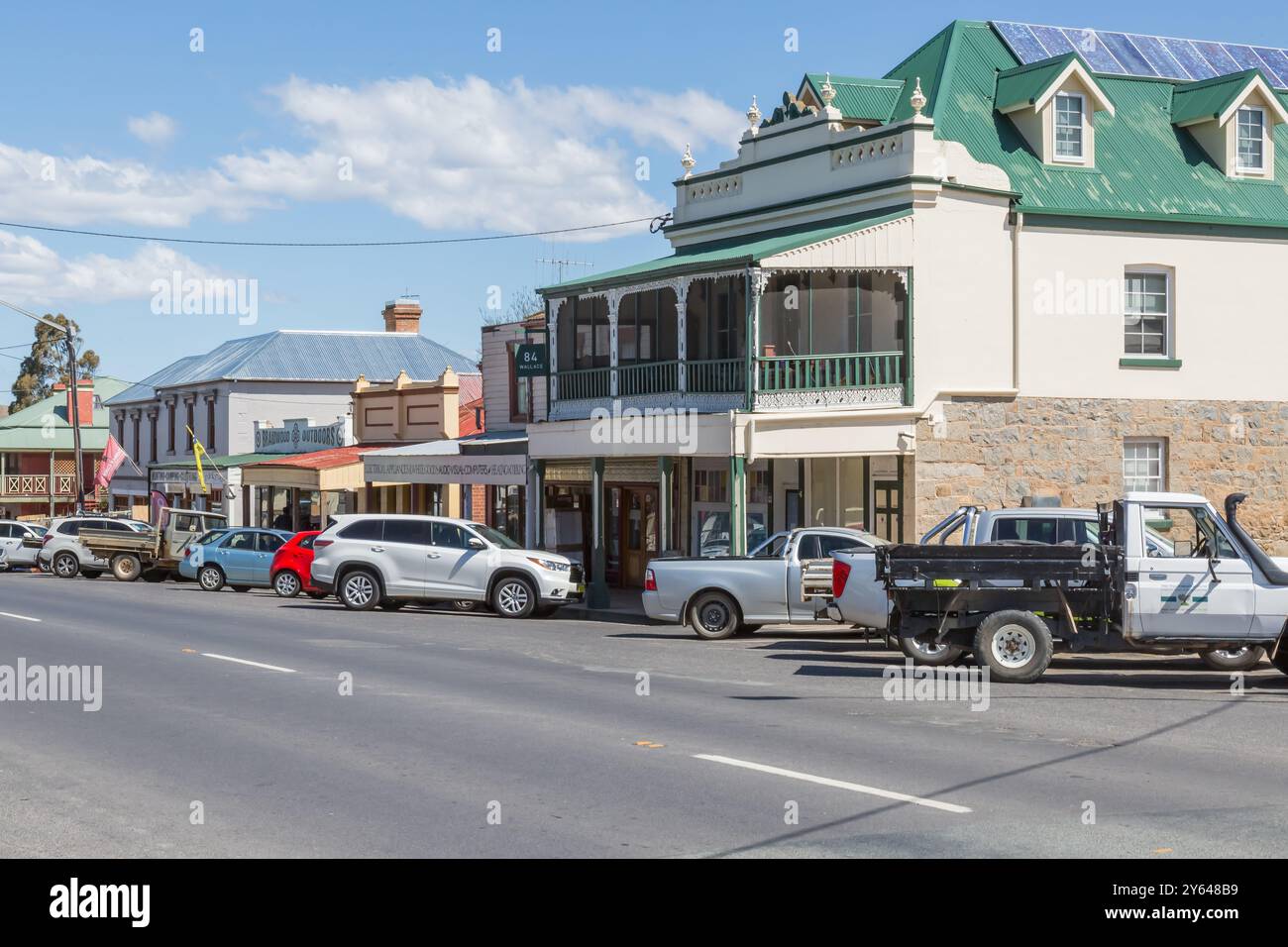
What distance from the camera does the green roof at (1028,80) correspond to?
27.5 meters

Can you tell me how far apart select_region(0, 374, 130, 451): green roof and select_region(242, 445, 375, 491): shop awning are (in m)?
34.5

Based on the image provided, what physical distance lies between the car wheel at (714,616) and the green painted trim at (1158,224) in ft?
31.3

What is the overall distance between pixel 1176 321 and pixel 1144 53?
267 inches

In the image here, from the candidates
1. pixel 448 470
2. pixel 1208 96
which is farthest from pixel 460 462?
pixel 1208 96

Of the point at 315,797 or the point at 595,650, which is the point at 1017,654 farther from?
the point at 315,797

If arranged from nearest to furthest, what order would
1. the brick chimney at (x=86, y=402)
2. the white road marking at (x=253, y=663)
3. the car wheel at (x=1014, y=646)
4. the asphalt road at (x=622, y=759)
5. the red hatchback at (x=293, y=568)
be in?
1. the asphalt road at (x=622, y=759)
2. the car wheel at (x=1014, y=646)
3. the white road marking at (x=253, y=663)
4. the red hatchback at (x=293, y=568)
5. the brick chimney at (x=86, y=402)

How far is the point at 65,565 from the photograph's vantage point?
4094 centimetres

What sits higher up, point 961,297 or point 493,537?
point 961,297

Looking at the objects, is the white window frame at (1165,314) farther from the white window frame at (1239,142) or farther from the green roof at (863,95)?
the green roof at (863,95)

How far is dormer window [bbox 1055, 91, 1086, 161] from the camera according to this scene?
27844 millimetres

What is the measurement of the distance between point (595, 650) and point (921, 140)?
1109 cm

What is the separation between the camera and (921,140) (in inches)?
1003

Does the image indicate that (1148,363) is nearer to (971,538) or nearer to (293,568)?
(971,538)

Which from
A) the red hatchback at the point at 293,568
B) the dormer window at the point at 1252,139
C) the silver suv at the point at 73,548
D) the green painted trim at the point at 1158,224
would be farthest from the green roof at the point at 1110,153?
the silver suv at the point at 73,548
